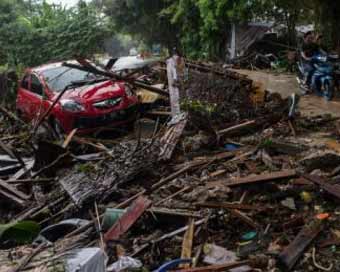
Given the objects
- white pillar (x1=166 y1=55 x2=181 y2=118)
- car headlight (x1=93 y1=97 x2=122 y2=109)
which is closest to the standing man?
white pillar (x1=166 y1=55 x2=181 y2=118)

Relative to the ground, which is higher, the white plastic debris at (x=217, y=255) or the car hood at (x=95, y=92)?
the car hood at (x=95, y=92)

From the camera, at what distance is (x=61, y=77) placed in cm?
1127

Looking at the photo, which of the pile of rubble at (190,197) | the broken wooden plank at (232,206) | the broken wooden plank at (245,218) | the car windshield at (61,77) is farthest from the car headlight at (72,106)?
the broken wooden plank at (245,218)

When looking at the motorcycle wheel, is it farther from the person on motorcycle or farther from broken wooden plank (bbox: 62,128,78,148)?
broken wooden plank (bbox: 62,128,78,148)

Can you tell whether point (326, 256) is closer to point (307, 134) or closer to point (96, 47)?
point (307, 134)

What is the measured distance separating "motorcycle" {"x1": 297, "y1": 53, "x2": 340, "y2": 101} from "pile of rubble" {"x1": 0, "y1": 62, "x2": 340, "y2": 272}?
91.5 inches

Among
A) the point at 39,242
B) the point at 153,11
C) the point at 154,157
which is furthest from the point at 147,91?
the point at 153,11

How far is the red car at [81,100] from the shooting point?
32.6 ft

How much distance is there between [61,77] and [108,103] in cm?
183

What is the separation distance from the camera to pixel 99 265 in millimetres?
4320

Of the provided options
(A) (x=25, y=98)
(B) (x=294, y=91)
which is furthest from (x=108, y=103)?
(B) (x=294, y=91)

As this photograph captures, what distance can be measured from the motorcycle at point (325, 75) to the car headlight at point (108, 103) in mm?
5129

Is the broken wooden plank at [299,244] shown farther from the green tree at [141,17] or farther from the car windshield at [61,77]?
the green tree at [141,17]

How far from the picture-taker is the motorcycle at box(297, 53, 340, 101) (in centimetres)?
1144
